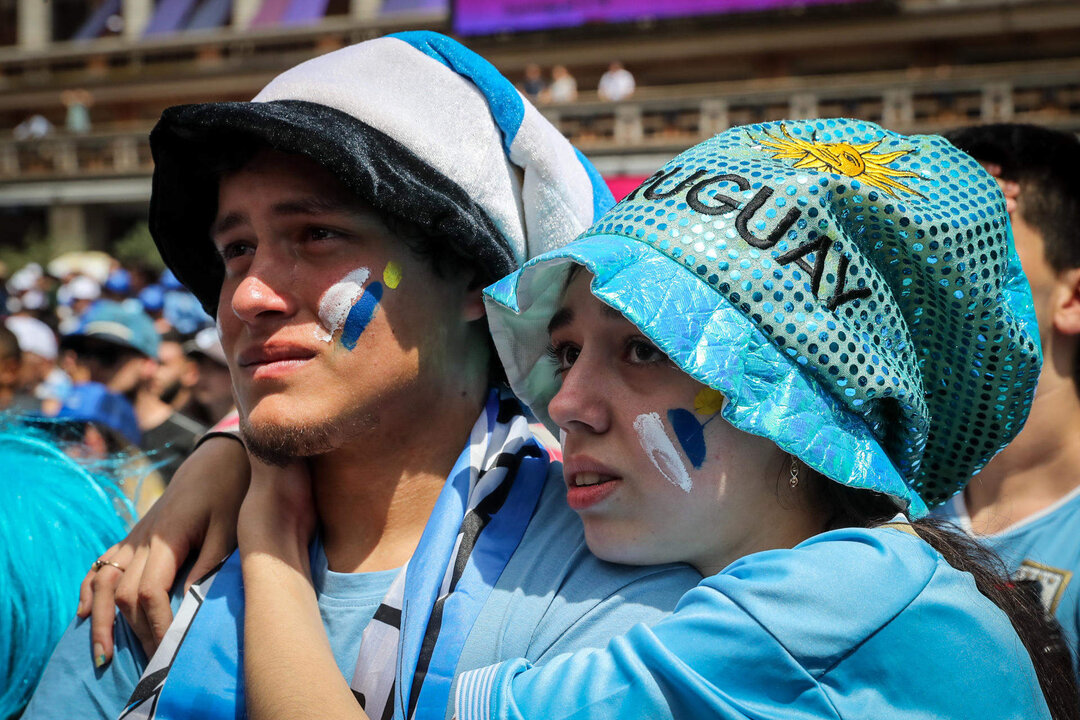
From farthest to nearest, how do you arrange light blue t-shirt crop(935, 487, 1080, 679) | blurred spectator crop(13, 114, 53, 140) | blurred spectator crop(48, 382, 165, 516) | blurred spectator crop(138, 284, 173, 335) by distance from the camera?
blurred spectator crop(13, 114, 53, 140) < blurred spectator crop(138, 284, 173, 335) < blurred spectator crop(48, 382, 165, 516) < light blue t-shirt crop(935, 487, 1080, 679)

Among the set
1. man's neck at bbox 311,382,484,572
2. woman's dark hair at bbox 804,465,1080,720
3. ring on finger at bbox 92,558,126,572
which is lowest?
ring on finger at bbox 92,558,126,572

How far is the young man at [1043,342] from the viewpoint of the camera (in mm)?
2561

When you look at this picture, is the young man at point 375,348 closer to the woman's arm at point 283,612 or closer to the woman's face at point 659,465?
the woman's arm at point 283,612

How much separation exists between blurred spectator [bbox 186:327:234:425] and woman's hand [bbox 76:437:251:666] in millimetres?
3468

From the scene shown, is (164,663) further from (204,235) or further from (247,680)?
(204,235)

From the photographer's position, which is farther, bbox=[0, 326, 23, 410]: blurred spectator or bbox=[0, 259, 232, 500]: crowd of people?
bbox=[0, 326, 23, 410]: blurred spectator

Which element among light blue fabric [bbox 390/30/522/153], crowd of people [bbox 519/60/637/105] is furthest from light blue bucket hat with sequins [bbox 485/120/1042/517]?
crowd of people [bbox 519/60/637/105]

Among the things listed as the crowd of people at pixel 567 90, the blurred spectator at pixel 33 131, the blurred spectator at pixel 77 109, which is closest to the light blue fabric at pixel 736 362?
the crowd of people at pixel 567 90

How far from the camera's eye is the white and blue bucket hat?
1851 millimetres

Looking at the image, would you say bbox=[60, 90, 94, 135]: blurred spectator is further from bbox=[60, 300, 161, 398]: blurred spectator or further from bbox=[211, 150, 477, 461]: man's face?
bbox=[211, 150, 477, 461]: man's face

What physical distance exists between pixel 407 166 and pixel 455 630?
2.80 ft

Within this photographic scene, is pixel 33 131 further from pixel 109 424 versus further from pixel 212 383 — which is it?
pixel 109 424

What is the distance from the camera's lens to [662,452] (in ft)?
4.90

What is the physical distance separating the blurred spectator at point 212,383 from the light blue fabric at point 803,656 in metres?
4.51
